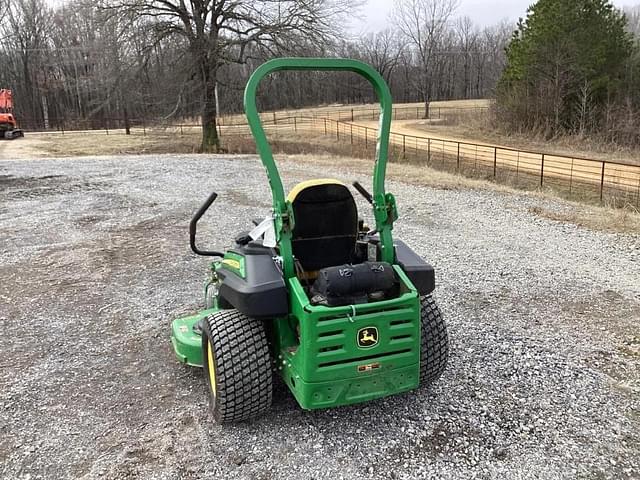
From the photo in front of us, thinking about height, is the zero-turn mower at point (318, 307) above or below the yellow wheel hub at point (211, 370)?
above

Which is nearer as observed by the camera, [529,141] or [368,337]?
[368,337]

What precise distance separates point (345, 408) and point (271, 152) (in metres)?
1.63

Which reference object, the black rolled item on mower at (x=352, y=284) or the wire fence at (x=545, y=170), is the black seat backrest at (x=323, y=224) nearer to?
the black rolled item on mower at (x=352, y=284)

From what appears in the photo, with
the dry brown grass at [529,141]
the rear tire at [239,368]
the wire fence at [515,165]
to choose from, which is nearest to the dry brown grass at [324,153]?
the wire fence at [515,165]

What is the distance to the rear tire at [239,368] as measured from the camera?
10.4ft

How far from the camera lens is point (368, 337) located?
2979 millimetres

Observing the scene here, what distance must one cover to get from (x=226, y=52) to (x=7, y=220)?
43.5ft

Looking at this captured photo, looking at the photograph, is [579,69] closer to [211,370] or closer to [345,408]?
[345,408]

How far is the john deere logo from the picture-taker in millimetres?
2961

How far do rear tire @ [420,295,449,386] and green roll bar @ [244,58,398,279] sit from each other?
0.42 metres

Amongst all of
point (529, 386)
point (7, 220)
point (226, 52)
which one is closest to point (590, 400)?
point (529, 386)

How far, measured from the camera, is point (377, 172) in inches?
138

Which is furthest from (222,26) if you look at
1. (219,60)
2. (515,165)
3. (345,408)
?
(345,408)

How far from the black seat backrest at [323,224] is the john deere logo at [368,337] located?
0.67 m
